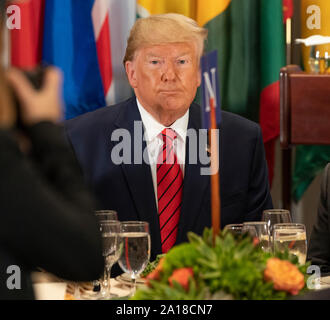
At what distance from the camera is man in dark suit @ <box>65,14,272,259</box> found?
253 cm

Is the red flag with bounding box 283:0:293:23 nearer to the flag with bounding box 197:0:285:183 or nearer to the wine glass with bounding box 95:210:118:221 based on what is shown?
the flag with bounding box 197:0:285:183

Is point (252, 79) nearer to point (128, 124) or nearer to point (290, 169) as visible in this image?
point (290, 169)

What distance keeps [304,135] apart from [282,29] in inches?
36.4

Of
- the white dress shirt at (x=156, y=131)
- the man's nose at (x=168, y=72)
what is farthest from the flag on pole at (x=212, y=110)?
the man's nose at (x=168, y=72)

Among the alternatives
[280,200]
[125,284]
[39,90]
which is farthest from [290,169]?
[39,90]

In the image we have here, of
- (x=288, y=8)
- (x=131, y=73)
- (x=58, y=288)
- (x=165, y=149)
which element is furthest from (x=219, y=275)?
(x=288, y=8)

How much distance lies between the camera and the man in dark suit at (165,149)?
2529 millimetres

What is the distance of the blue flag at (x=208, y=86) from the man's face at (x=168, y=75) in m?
1.61

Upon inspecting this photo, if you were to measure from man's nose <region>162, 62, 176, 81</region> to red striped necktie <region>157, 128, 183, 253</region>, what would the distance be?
1.10 feet

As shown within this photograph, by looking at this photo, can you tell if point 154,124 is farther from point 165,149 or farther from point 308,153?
point 308,153

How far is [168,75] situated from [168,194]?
0.55 meters

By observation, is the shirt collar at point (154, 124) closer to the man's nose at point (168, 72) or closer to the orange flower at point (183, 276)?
Answer: the man's nose at point (168, 72)

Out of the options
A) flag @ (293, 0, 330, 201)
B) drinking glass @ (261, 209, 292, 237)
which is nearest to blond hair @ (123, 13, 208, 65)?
flag @ (293, 0, 330, 201)
